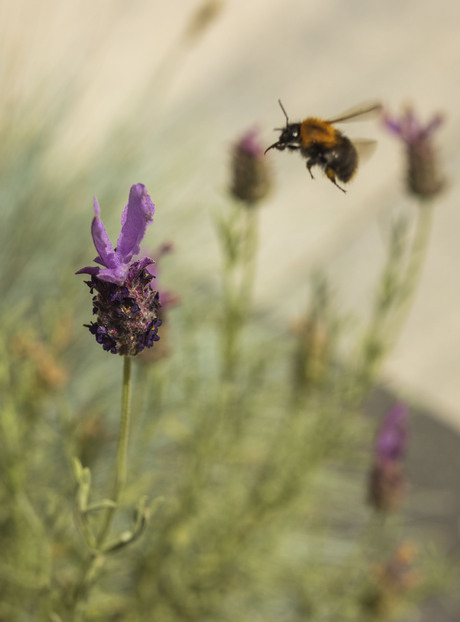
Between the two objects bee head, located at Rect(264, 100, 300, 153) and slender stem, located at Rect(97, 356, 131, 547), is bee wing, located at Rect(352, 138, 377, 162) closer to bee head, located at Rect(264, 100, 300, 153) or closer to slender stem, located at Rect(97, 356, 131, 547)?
bee head, located at Rect(264, 100, 300, 153)

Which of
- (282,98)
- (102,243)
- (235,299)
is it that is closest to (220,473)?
(235,299)

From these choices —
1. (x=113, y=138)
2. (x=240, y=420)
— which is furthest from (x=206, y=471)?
(x=113, y=138)

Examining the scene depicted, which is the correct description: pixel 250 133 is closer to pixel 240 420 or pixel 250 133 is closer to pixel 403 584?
pixel 240 420

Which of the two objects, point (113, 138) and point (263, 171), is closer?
point (263, 171)

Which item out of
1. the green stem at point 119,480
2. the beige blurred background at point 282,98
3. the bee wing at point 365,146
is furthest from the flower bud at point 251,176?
the beige blurred background at point 282,98

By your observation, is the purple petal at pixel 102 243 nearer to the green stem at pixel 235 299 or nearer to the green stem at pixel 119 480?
the green stem at pixel 119 480

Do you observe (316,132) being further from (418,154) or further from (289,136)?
(418,154)

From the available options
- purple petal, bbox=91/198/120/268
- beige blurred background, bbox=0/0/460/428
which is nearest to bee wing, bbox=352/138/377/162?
purple petal, bbox=91/198/120/268
